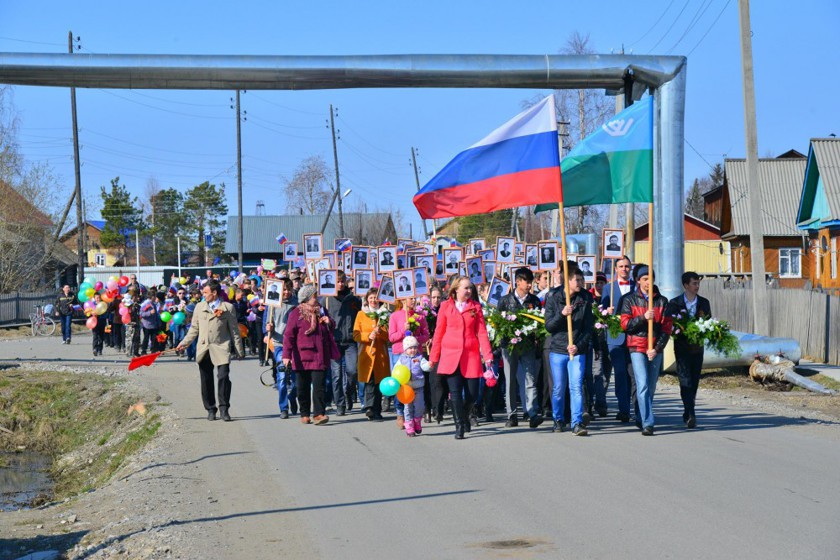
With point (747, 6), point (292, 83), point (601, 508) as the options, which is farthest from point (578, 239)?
point (601, 508)

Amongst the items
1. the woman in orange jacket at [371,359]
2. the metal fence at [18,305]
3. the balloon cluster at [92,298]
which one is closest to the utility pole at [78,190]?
the metal fence at [18,305]

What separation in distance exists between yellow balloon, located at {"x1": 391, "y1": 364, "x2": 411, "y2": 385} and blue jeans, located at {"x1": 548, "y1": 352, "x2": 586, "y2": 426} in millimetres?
1765

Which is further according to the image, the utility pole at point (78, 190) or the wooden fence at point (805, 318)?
the utility pole at point (78, 190)

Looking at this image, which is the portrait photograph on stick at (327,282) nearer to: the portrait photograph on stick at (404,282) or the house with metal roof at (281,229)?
the portrait photograph on stick at (404,282)

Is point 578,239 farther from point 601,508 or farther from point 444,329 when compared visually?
point 601,508

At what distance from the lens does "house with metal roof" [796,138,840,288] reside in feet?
116

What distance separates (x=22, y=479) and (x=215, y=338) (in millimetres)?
3841

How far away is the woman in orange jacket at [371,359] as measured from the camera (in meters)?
14.0

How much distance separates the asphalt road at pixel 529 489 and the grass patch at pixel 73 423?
59.5 inches

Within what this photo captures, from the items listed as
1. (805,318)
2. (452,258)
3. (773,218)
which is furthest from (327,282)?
(773,218)

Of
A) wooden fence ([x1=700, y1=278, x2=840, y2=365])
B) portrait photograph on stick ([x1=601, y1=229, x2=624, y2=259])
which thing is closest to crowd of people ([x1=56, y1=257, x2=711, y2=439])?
portrait photograph on stick ([x1=601, y1=229, x2=624, y2=259])

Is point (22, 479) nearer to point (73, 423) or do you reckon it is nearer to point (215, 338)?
point (215, 338)

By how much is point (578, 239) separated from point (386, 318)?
2071 centimetres

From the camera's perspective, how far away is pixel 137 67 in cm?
1555
